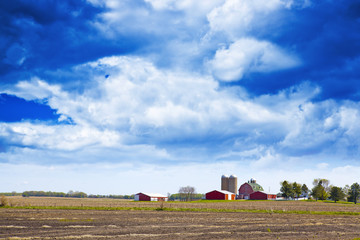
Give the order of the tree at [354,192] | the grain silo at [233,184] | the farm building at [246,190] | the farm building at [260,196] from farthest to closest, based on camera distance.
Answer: the grain silo at [233,184]
the farm building at [246,190]
the farm building at [260,196]
the tree at [354,192]

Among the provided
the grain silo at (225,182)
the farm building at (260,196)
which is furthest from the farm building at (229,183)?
the farm building at (260,196)

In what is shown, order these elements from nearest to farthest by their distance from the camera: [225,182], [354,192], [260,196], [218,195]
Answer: [218,195]
[354,192]
[260,196]
[225,182]

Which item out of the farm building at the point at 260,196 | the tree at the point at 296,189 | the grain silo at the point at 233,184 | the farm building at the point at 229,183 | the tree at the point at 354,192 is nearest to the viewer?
the tree at the point at 354,192

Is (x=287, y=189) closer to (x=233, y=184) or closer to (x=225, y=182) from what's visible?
(x=233, y=184)

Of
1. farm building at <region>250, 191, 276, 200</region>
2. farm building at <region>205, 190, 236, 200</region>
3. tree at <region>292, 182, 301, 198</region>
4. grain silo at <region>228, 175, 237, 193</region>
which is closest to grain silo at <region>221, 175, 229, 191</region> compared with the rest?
grain silo at <region>228, 175, 237, 193</region>

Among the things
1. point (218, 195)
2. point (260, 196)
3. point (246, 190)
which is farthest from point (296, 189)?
point (218, 195)

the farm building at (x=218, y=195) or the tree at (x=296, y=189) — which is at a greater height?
the tree at (x=296, y=189)

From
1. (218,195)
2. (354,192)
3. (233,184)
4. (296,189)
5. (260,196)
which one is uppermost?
(233,184)

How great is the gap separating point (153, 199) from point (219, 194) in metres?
29.7

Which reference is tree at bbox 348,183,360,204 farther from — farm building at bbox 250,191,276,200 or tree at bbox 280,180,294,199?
farm building at bbox 250,191,276,200

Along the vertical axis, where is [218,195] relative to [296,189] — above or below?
below

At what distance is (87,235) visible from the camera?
27.8 meters

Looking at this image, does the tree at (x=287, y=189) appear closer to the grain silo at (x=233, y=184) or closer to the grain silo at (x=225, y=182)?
the grain silo at (x=233, y=184)

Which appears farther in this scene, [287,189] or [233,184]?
[233,184]
